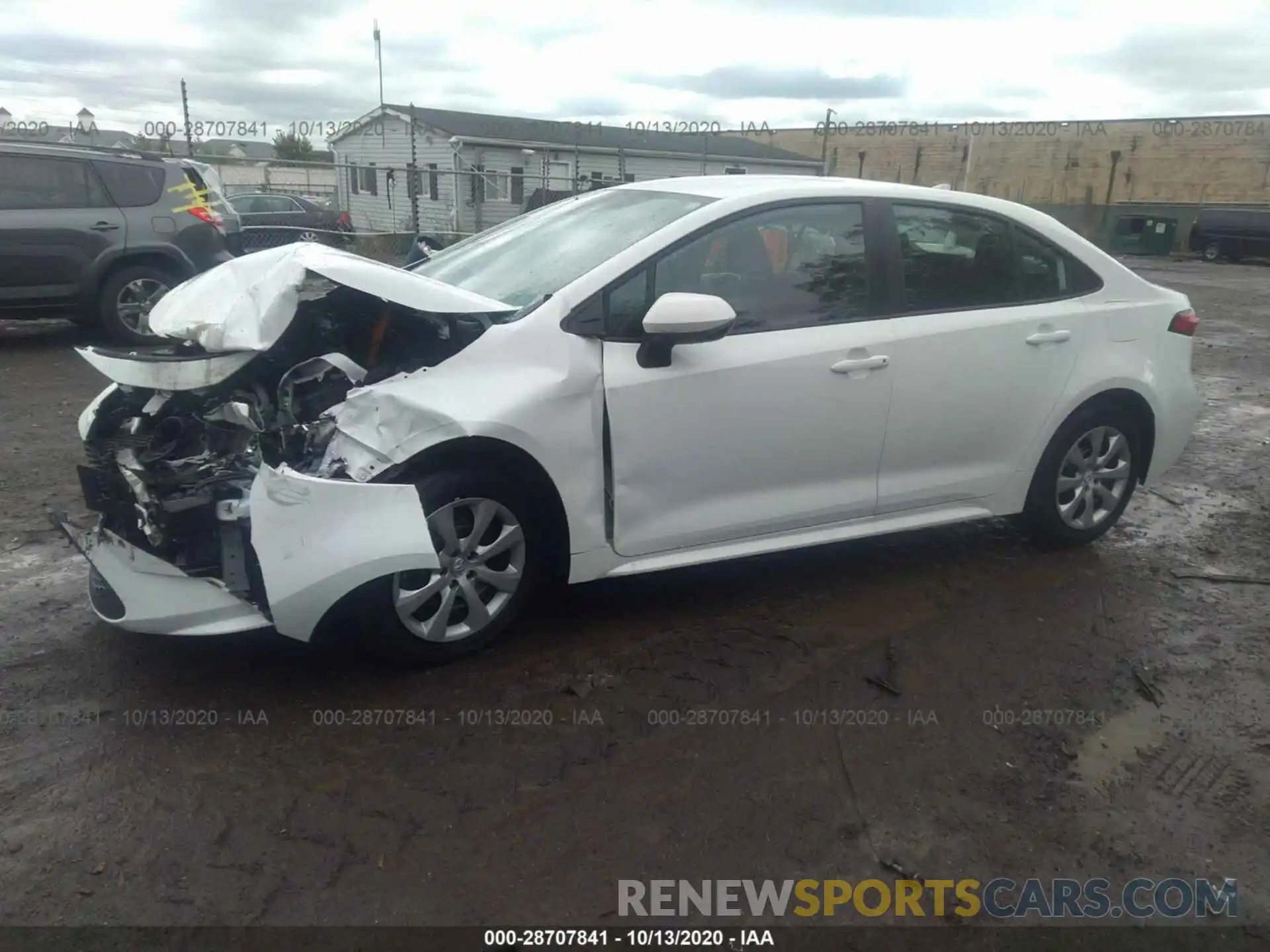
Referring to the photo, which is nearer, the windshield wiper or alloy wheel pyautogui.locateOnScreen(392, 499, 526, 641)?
alloy wheel pyautogui.locateOnScreen(392, 499, 526, 641)

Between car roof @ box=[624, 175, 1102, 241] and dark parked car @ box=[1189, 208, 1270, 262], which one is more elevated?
car roof @ box=[624, 175, 1102, 241]

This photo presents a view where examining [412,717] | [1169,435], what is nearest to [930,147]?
[1169,435]

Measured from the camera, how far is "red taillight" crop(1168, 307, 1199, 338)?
16.1 feet

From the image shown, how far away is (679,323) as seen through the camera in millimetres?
3473

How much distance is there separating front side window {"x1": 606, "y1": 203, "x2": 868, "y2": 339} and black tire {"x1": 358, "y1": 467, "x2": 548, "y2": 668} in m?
0.72

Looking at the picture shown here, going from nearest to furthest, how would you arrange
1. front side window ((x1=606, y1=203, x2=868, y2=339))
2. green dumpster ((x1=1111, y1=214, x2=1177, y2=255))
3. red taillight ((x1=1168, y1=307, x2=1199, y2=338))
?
front side window ((x1=606, y1=203, x2=868, y2=339))
red taillight ((x1=1168, y1=307, x2=1199, y2=338))
green dumpster ((x1=1111, y1=214, x2=1177, y2=255))

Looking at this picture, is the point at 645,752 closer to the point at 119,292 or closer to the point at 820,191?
the point at 820,191

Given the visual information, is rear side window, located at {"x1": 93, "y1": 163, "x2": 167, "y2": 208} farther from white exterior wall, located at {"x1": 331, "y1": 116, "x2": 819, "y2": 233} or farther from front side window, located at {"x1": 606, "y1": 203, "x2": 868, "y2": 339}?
white exterior wall, located at {"x1": 331, "y1": 116, "x2": 819, "y2": 233}

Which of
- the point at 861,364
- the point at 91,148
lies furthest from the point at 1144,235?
the point at 861,364

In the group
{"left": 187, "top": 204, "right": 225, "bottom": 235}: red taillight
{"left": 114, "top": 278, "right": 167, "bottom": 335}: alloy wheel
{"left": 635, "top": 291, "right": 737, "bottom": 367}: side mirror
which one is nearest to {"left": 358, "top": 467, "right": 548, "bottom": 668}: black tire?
{"left": 635, "top": 291, "right": 737, "bottom": 367}: side mirror

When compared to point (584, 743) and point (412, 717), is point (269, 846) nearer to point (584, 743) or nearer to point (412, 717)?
point (412, 717)

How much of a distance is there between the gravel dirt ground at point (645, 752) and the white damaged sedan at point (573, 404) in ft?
1.07

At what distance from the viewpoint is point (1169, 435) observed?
4980 mm

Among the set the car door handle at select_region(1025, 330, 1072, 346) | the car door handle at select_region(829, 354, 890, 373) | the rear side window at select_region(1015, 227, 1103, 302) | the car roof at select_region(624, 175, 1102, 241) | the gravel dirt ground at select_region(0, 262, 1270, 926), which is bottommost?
the gravel dirt ground at select_region(0, 262, 1270, 926)
